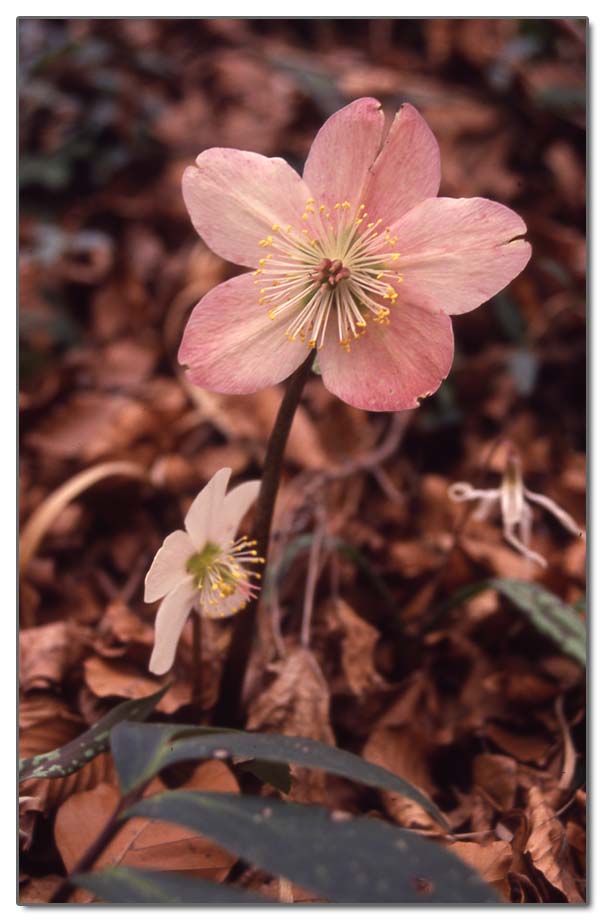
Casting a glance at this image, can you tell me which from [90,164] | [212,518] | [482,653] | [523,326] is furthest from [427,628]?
[90,164]

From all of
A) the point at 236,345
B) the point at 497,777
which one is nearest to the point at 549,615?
the point at 497,777

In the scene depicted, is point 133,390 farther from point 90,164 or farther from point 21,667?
point 21,667

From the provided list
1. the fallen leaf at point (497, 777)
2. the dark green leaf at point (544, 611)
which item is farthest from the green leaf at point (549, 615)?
the fallen leaf at point (497, 777)

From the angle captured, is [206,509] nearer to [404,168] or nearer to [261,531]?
[261,531]

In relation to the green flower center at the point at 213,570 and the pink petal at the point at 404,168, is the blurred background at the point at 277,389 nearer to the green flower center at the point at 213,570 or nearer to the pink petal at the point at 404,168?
the green flower center at the point at 213,570

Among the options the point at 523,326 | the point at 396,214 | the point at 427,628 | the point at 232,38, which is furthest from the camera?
the point at 232,38

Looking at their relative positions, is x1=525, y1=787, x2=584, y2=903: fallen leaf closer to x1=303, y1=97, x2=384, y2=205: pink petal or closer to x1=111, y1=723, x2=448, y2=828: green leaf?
x1=111, y1=723, x2=448, y2=828: green leaf
